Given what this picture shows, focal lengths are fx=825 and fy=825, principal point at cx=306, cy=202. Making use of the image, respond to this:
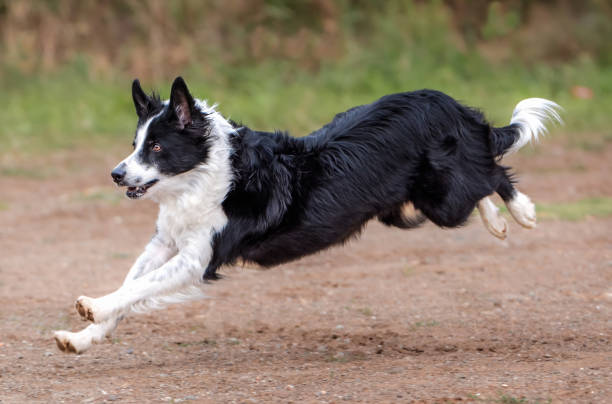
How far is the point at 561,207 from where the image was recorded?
325 inches

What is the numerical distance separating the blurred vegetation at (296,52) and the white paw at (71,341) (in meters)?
8.04

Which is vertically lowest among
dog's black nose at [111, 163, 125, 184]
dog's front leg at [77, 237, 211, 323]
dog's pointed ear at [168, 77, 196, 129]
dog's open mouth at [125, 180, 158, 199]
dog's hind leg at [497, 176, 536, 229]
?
dog's front leg at [77, 237, 211, 323]

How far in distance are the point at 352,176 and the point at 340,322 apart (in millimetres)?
1287

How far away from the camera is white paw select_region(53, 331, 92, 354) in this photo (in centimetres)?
430

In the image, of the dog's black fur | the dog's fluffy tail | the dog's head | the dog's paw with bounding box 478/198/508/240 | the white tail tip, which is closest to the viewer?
the dog's head

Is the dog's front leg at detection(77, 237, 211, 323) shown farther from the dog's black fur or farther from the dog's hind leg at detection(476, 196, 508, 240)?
the dog's hind leg at detection(476, 196, 508, 240)

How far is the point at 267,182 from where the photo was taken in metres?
4.47

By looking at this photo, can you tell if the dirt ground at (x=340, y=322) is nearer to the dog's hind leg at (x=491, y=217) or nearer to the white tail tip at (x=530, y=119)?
the dog's hind leg at (x=491, y=217)

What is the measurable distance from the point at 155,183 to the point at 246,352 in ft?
4.01

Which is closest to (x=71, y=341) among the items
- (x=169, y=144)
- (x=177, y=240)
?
(x=177, y=240)

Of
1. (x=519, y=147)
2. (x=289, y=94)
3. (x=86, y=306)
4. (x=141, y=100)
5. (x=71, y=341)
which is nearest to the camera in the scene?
(x=86, y=306)

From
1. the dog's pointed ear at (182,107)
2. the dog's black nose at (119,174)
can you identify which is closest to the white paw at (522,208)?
the dog's pointed ear at (182,107)

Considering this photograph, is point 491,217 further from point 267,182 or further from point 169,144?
point 169,144

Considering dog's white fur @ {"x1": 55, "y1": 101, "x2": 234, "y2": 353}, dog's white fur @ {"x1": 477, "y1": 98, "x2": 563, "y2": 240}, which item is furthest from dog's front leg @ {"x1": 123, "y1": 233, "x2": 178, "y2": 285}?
dog's white fur @ {"x1": 477, "y1": 98, "x2": 563, "y2": 240}
